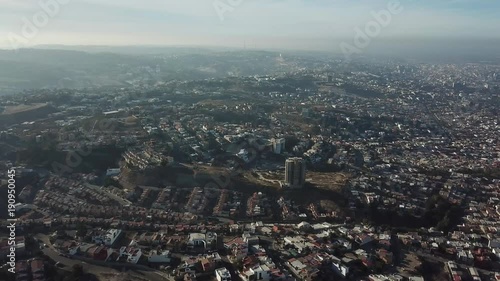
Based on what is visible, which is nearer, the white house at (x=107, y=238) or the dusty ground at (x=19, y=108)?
the white house at (x=107, y=238)

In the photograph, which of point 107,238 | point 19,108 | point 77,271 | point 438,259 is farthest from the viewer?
point 19,108

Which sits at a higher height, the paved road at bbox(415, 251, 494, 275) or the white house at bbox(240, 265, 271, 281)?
the white house at bbox(240, 265, 271, 281)

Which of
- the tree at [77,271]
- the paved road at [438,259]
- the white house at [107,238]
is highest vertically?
the tree at [77,271]

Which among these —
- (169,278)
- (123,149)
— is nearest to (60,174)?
(123,149)

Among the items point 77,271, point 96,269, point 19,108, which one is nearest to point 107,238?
point 96,269

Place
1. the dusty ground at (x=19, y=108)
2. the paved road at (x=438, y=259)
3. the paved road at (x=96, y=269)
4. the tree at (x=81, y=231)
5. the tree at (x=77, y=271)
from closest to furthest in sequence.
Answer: the tree at (x=77, y=271)
the paved road at (x=96, y=269)
the paved road at (x=438, y=259)
the tree at (x=81, y=231)
the dusty ground at (x=19, y=108)

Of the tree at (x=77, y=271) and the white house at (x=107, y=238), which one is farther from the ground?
the tree at (x=77, y=271)

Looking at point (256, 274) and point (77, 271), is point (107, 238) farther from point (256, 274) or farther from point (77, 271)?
point (256, 274)

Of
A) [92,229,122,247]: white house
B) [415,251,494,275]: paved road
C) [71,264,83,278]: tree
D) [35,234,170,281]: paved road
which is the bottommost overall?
[415,251,494,275]: paved road

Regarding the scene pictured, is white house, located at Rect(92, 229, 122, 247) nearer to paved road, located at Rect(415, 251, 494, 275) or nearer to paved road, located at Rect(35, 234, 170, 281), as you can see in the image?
paved road, located at Rect(35, 234, 170, 281)

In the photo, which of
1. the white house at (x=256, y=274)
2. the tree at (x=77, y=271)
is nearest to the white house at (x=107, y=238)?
the tree at (x=77, y=271)

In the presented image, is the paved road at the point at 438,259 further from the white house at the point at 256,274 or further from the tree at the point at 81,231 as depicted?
the tree at the point at 81,231

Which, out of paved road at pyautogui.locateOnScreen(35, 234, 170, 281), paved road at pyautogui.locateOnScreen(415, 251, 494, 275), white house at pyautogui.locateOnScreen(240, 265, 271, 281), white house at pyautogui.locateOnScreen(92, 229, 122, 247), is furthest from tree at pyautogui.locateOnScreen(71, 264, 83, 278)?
paved road at pyautogui.locateOnScreen(415, 251, 494, 275)
